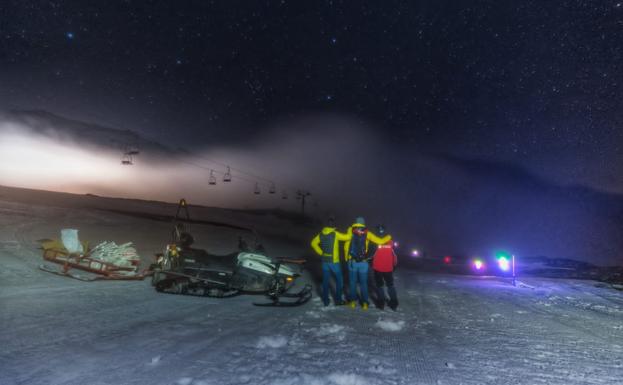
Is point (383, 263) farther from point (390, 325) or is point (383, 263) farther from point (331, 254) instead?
point (390, 325)

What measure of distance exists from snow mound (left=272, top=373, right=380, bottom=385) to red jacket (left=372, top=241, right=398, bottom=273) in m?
4.55

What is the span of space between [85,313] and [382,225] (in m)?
6.54

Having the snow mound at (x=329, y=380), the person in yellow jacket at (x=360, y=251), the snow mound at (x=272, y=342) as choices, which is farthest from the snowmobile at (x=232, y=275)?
the snow mound at (x=329, y=380)

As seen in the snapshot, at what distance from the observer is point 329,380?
3932mm

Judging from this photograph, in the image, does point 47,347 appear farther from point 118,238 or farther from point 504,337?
point 118,238

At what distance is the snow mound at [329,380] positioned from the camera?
383 cm

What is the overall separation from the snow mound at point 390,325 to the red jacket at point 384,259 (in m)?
1.70

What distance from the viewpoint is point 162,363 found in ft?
14.0

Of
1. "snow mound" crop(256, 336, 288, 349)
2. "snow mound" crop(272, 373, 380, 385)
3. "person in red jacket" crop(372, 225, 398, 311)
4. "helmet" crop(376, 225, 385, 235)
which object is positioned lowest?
"snow mound" crop(256, 336, 288, 349)

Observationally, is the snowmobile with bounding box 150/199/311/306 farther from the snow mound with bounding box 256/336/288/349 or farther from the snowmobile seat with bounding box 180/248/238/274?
the snow mound with bounding box 256/336/288/349

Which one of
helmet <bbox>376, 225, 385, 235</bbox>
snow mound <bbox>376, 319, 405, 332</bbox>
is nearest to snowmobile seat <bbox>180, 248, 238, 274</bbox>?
helmet <bbox>376, 225, 385, 235</bbox>

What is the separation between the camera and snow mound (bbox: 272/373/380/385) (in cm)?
383

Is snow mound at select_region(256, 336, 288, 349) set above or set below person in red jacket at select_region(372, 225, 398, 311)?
below

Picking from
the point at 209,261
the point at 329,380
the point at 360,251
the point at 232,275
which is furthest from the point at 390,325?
the point at 209,261
